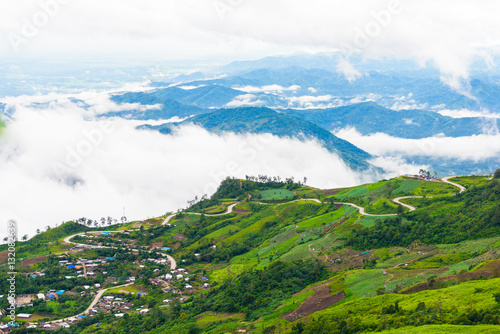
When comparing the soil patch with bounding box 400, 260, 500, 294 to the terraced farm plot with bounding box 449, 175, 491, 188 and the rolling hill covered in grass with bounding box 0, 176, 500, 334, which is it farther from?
the terraced farm plot with bounding box 449, 175, 491, 188

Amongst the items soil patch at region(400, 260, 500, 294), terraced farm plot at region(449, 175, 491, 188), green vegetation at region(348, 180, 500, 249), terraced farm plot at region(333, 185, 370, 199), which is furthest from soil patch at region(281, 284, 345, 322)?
terraced farm plot at region(333, 185, 370, 199)

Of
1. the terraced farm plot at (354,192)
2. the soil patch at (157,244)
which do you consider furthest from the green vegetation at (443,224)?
the soil patch at (157,244)

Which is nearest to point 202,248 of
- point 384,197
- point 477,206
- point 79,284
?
point 79,284

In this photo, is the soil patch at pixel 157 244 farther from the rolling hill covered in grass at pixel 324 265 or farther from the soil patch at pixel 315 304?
the soil patch at pixel 315 304

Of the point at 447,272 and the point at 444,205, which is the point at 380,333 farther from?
the point at 444,205

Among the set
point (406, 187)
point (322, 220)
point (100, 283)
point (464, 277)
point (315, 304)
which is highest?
point (406, 187)

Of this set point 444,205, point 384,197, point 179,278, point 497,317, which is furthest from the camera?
point 384,197

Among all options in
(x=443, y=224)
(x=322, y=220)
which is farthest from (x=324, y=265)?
(x=322, y=220)

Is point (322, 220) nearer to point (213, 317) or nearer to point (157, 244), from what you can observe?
point (157, 244)

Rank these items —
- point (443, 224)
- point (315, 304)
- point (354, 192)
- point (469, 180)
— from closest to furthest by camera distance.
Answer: point (315, 304) < point (443, 224) < point (469, 180) < point (354, 192)
